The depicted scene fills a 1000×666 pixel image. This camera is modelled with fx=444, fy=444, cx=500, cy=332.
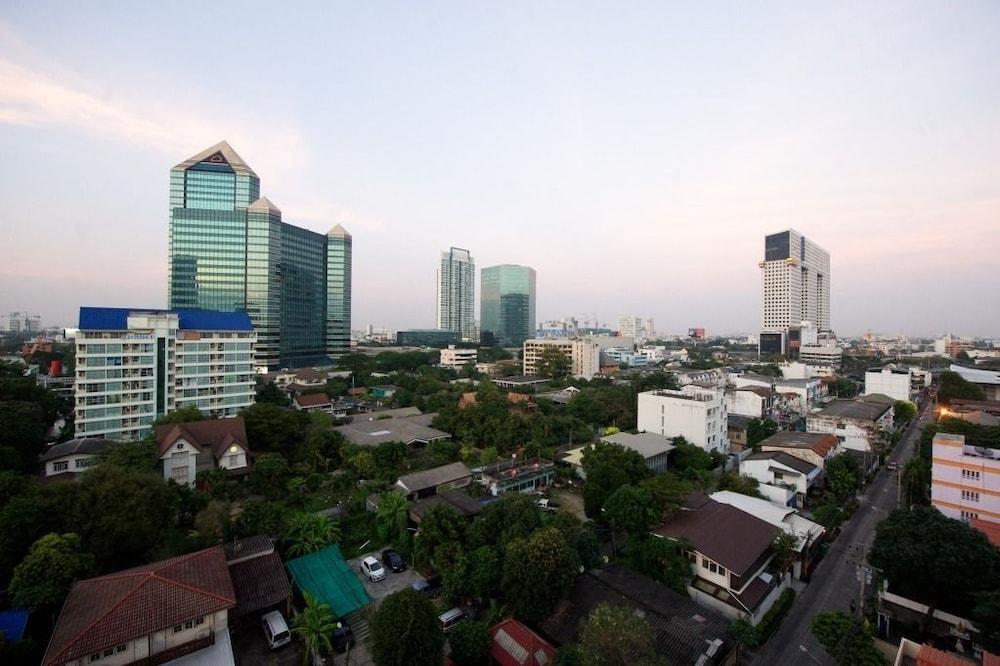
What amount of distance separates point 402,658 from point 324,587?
4.43 m

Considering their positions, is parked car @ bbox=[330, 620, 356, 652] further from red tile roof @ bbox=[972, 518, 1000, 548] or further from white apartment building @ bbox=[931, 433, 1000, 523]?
white apartment building @ bbox=[931, 433, 1000, 523]

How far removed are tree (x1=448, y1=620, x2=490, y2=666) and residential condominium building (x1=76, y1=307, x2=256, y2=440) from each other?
2480 centimetres

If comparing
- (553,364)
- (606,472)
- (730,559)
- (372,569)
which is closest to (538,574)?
(372,569)

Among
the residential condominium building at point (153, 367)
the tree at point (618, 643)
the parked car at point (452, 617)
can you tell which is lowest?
the parked car at point (452, 617)

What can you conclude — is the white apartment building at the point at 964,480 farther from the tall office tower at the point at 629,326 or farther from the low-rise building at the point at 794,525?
the tall office tower at the point at 629,326

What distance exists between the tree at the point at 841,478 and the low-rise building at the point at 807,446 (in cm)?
57

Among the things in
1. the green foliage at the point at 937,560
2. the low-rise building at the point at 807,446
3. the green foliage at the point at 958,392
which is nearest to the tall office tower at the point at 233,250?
the low-rise building at the point at 807,446

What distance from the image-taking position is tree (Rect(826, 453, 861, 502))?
64.3ft

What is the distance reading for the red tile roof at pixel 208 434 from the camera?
62.9ft

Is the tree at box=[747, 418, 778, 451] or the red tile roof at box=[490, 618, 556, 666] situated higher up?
the tree at box=[747, 418, 778, 451]

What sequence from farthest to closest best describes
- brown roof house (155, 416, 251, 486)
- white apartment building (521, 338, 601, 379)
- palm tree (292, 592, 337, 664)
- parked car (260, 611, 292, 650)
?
1. white apartment building (521, 338, 601, 379)
2. brown roof house (155, 416, 251, 486)
3. parked car (260, 611, 292, 650)
4. palm tree (292, 592, 337, 664)

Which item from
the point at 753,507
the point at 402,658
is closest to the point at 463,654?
the point at 402,658

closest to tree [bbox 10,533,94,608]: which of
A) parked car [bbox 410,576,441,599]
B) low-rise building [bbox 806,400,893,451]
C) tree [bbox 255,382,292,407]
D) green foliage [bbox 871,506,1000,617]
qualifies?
parked car [bbox 410,576,441,599]

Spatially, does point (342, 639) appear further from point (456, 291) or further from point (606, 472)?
point (456, 291)
